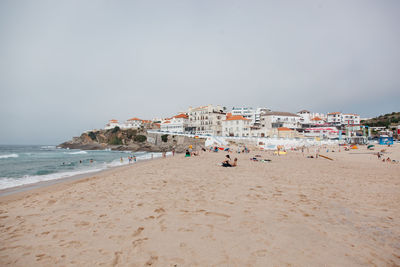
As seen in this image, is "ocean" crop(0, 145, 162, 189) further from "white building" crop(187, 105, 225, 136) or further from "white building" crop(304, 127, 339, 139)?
"white building" crop(304, 127, 339, 139)

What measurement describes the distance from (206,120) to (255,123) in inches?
726

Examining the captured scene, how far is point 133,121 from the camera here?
341ft

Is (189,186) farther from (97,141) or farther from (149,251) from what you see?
(97,141)

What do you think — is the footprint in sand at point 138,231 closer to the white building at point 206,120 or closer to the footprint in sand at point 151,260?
the footprint in sand at point 151,260

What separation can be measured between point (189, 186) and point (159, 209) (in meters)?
3.07

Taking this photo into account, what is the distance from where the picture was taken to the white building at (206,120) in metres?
73.0

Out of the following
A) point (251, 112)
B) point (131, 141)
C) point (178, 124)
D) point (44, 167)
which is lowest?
point (44, 167)

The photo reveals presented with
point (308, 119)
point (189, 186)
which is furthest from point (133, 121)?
point (189, 186)

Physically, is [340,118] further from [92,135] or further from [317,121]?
[92,135]

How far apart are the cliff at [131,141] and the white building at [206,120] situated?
8.95 metres

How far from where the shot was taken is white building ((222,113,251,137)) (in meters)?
63.1

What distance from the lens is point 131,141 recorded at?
8225cm

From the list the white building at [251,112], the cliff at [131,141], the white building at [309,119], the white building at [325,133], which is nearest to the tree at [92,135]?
the cliff at [131,141]

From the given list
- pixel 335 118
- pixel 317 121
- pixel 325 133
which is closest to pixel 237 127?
pixel 325 133
